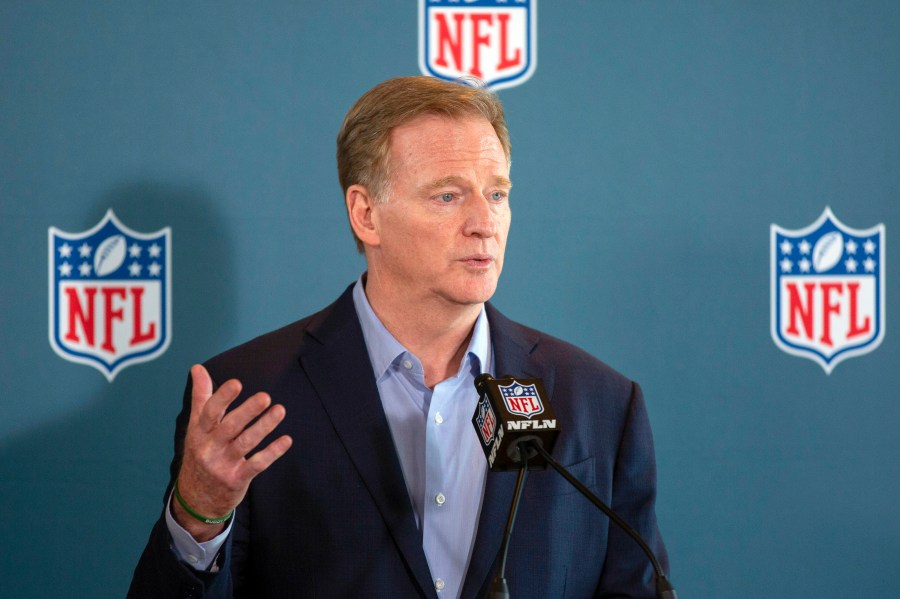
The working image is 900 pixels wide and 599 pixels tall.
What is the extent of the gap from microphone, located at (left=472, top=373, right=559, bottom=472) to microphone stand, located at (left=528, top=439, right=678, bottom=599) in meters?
0.01

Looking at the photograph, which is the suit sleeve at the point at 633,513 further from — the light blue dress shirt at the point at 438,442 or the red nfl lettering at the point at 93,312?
the red nfl lettering at the point at 93,312

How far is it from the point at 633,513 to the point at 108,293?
1389mm

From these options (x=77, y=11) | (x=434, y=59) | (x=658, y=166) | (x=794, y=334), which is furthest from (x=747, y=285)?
(x=77, y=11)

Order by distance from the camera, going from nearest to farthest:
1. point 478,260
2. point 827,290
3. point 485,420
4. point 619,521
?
point 619,521 → point 485,420 → point 478,260 → point 827,290

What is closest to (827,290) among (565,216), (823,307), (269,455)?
(823,307)

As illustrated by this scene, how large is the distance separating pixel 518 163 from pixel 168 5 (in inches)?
38.0

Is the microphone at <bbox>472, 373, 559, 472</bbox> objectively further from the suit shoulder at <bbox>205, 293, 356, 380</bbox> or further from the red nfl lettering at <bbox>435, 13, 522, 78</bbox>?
the red nfl lettering at <bbox>435, 13, 522, 78</bbox>

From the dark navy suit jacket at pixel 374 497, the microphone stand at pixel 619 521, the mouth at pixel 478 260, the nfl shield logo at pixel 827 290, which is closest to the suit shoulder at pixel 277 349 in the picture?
the dark navy suit jacket at pixel 374 497

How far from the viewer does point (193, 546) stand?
1.22 m

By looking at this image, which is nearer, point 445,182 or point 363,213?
point 445,182

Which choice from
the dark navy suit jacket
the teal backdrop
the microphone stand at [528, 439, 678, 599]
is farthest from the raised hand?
the teal backdrop

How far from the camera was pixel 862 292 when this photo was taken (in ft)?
7.64

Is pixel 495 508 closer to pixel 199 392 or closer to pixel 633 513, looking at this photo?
pixel 633 513

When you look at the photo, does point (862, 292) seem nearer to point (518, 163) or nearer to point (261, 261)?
point (518, 163)
